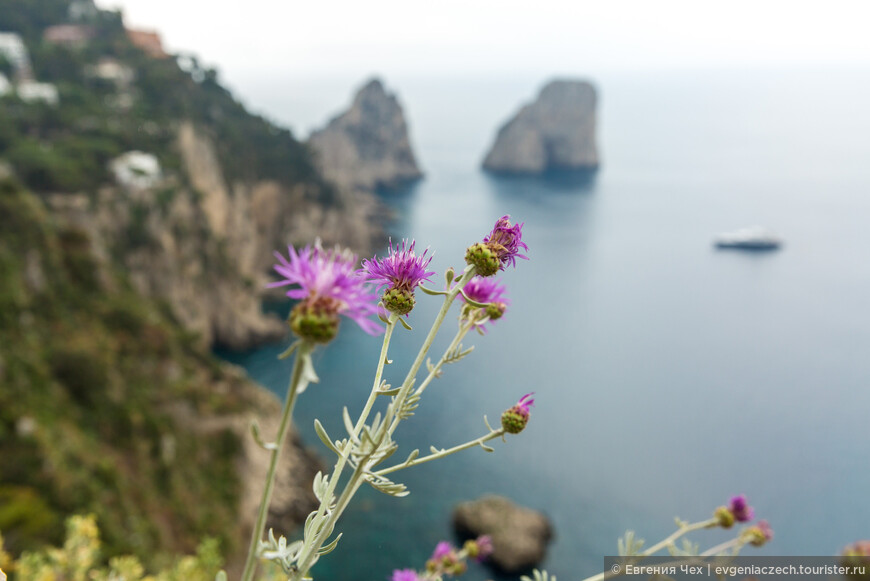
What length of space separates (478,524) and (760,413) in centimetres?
2424

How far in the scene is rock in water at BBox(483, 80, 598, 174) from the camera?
417ft

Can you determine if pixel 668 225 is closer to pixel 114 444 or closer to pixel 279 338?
pixel 279 338

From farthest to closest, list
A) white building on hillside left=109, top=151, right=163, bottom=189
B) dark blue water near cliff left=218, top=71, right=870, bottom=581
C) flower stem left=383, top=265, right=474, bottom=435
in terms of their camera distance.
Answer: white building on hillside left=109, top=151, right=163, bottom=189, dark blue water near cliff left=218, top=71, right=870, bottom=581, flower stem left=383, top=265, right=474, bottom=435

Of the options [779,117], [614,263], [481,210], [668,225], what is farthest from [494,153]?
[779,117]

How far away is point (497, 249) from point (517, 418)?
795mm

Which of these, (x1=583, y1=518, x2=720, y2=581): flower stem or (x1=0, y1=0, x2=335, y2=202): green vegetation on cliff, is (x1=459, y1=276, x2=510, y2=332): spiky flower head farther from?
(x1=0, y1=0, x2=335, y2=202): green vegetation on cliff

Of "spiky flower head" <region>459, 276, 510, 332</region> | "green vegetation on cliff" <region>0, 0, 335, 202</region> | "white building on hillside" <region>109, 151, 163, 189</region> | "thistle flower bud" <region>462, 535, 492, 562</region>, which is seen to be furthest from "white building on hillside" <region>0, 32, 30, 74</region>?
"spiky flower head" <region>459, 276, 510, 332</region>

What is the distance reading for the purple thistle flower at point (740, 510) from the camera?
14.5ft

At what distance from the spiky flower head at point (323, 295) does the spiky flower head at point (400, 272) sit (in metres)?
0.41

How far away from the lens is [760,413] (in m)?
40.2

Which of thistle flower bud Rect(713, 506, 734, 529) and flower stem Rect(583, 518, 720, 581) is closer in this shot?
flower stem Rect(583, 518, 720, 581)

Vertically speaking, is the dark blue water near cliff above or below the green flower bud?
below

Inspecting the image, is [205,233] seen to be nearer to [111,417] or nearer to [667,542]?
[111,417]

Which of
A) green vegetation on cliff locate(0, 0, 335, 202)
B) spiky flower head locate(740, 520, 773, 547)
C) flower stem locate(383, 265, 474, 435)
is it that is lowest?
spiky flower head locate(740, 520, 773, 547)
